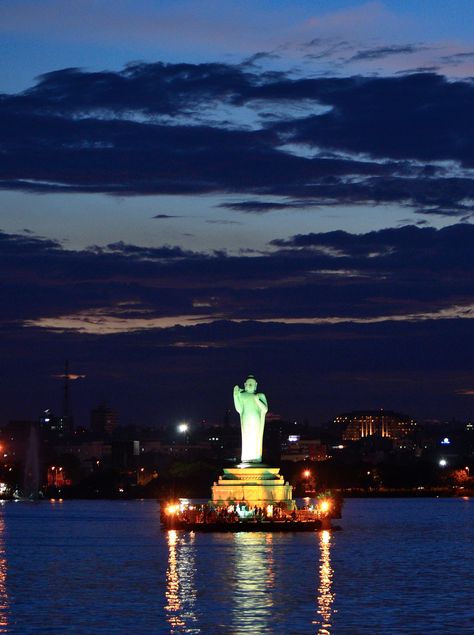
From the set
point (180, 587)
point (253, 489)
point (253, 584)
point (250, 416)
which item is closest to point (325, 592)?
point (253, 584)

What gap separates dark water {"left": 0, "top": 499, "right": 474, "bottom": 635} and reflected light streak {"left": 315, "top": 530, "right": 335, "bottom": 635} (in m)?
0.04

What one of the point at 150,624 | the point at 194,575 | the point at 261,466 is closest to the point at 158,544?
the point at 261,466

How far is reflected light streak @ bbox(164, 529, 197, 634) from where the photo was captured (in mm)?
36469

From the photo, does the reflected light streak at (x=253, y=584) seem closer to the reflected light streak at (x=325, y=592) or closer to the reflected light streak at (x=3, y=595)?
the reflected light streak at (x=325, y=592)

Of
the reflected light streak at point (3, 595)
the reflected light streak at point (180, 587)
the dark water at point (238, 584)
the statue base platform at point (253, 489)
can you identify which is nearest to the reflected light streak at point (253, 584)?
the dark water at point (238, 584)

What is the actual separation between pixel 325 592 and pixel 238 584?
9.77ft

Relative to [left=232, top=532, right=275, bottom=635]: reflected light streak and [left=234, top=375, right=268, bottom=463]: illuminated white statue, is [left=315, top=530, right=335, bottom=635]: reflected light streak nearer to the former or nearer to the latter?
[left=232, top=532, right=275, bottom=635]: reflected light streak

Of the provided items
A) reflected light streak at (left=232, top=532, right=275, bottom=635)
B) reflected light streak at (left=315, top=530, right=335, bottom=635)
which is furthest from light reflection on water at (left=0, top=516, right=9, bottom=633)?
reflected light streak at (left=315, top=530, right=335, bottom=635)

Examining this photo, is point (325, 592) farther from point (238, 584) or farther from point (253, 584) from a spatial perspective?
point (238, 584)

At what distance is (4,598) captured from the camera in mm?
42000

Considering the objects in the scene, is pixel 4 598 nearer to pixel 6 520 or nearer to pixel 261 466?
pixel 261 466

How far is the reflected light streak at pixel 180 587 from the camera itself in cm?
3647

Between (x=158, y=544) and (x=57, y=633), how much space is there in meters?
32.3

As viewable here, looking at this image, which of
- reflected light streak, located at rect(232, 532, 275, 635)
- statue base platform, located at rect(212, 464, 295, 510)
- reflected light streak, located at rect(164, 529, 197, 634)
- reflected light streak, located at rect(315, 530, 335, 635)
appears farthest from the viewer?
statue base platform, located at rect(212, 464, 295, 510)
